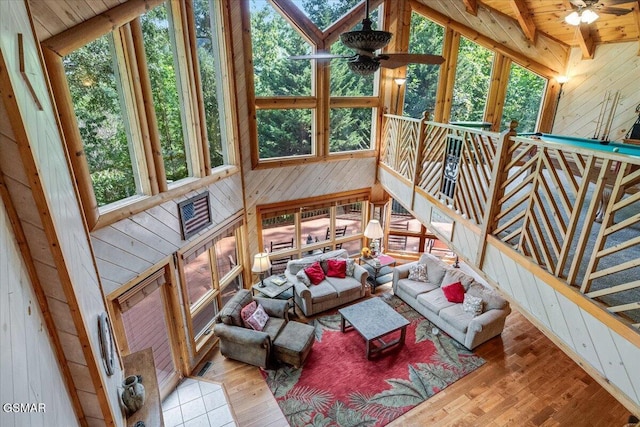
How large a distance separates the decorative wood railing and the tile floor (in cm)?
394

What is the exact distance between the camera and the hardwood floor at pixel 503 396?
13.8 feet

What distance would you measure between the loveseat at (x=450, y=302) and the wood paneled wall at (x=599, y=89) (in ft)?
11.9

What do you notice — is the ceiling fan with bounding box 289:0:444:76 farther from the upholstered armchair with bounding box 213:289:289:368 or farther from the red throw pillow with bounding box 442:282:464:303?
the red throw pillow with bounding box 442:282:464:303

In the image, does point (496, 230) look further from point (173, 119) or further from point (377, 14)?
point (377, 14)

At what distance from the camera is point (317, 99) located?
6086mm

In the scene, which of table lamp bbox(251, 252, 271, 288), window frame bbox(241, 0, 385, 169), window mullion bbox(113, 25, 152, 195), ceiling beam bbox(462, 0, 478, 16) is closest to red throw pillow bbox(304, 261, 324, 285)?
table lamp bbox(251, 252, 271, 288)

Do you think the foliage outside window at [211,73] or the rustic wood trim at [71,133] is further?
the foliage outside window at [211,73]

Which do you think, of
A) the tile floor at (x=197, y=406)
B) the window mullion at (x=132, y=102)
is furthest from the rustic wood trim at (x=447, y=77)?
the tile floor at (x=197, y=406)

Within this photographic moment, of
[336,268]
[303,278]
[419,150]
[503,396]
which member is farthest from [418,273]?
[419,150]

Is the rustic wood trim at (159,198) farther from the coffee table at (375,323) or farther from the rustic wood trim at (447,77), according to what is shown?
the rustic wood trim at (447,77)

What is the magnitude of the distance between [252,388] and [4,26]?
4704 mm

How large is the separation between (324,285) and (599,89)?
612cm

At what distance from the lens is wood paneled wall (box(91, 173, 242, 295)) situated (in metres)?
3.29

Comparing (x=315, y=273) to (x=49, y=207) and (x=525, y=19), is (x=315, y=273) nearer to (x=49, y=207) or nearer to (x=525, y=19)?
(x=49, y=207)
